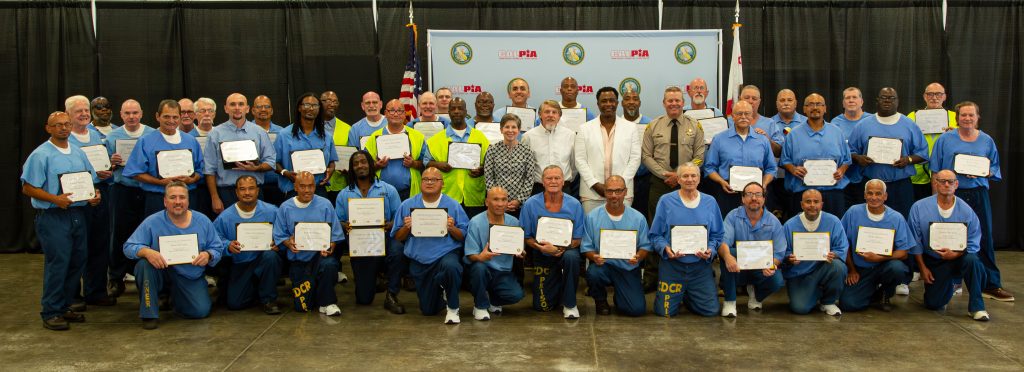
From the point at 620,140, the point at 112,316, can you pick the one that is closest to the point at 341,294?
the point at 112,316

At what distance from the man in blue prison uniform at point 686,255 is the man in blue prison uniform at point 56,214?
4264 mm

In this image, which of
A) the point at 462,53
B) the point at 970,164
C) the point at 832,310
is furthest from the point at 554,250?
the point at 970,164

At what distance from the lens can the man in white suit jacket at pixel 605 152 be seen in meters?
7.18

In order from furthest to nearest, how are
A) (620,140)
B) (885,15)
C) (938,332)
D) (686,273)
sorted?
1. (885,15)
2. (620,140)
3. (686,273)
4. (938,332)

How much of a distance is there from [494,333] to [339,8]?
16.6ft

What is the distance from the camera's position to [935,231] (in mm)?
6488

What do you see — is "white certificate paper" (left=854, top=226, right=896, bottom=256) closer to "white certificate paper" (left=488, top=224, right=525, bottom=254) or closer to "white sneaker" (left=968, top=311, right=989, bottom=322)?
"white sneaker" (left=968, top=311, right=989, bottom=322)

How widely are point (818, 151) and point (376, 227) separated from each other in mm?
3781

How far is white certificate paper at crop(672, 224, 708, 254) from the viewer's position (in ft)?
20.5

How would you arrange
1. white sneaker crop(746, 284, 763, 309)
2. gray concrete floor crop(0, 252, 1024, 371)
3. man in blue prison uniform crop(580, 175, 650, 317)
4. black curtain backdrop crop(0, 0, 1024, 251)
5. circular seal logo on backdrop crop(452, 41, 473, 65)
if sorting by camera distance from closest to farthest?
1. gray concrete floor crop(0, 252, 1024, 371)
2. man in blue prison uniform crop(580, 175, 650, 317)
3. white sneaker crop(746, 284, 763, 309)
4. circular seal logo on backdrop crop(452, 41, 473, 65)
5. black curtain backdrop crop(0, 0, 1024, 251)

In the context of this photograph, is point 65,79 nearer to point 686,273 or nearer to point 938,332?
point 686,273

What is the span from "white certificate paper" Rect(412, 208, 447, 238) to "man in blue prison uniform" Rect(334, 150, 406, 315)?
395mm

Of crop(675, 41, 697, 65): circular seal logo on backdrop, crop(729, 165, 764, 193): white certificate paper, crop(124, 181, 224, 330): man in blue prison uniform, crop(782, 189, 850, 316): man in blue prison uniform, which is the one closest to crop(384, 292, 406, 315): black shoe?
crop(124, 181, 224, 330): man in blue prison uniform

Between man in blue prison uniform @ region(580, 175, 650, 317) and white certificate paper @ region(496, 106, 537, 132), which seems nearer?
man in blue prison uniform @ region(580, 175, 650, 317)
